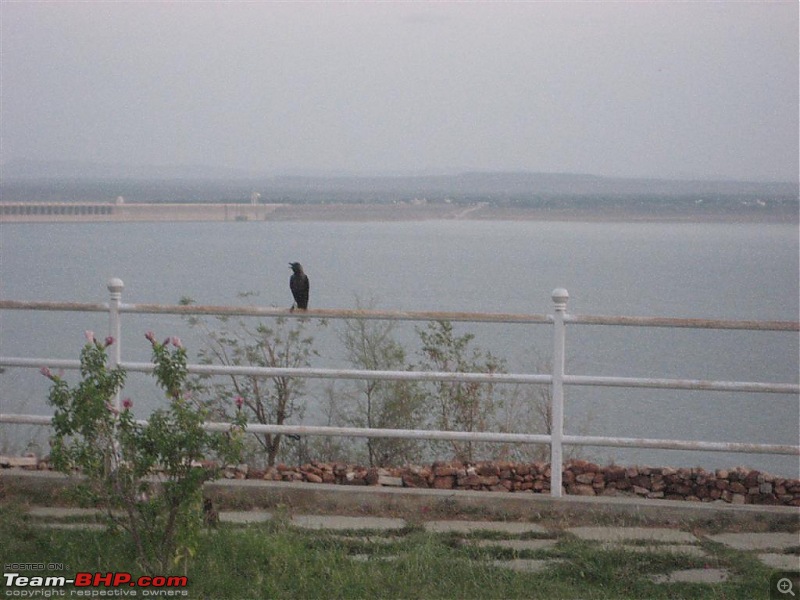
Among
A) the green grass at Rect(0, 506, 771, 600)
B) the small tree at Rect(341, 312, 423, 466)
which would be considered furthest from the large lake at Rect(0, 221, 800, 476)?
the green grass at Rect(0, 506, 771, 600)

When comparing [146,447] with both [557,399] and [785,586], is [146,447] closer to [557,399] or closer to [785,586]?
[557,399]

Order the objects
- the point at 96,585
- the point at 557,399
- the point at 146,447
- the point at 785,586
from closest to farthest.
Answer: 1. the point at 146,447
2. the point at 96,585
3. the point at 785,586
4. the point at 557,399

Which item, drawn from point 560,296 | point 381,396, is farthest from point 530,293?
point 560,296

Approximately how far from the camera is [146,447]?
184 inches

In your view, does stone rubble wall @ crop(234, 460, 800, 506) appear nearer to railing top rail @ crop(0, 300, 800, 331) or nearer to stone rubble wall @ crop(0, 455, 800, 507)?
stone rubble wall @ crop(0, 455, 800, 507)

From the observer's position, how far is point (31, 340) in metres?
13.5

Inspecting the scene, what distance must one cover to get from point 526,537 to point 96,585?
2.34 m

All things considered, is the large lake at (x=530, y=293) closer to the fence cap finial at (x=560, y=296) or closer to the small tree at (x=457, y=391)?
the small tree at (x=457, y=391)

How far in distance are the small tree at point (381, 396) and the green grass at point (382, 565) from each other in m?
2.87

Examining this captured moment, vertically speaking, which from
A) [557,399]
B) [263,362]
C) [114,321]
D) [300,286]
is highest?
[300,286]

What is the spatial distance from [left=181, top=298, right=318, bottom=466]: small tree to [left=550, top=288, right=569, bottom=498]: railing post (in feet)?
9.75

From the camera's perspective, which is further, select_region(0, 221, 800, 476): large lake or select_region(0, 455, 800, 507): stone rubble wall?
select_region(0, 221, 800, 476): large lake

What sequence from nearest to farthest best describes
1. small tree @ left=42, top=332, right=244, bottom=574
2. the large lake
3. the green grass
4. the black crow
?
1. small tree @ left=42, top=332, right=244, bottom=574
2. the green grass
3. the black crow
4. the large lake

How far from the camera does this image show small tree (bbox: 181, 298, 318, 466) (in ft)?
28.6
